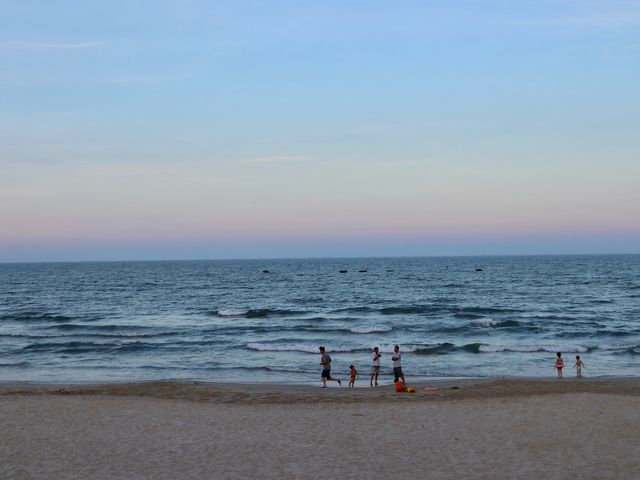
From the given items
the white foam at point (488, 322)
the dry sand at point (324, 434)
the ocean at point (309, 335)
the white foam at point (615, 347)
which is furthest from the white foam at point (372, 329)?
the dry sand at point (324, 434)

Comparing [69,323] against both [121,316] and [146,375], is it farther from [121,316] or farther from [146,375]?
[146,375]

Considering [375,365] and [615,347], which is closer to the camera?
[375,365]

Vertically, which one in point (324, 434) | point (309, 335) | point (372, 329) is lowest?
point (309, 335)

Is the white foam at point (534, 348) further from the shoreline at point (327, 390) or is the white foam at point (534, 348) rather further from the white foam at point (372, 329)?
the white foam at point (372, 329)

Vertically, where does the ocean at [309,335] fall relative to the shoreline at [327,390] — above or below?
below

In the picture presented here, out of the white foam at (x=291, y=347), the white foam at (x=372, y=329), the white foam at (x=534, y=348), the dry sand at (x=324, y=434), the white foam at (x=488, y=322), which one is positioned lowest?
the white foam at (x=291, y=347)

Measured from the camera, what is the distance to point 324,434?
13.9 metres

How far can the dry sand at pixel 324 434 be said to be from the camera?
11273 mm

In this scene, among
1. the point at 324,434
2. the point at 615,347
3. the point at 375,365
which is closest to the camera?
the point at 324,434

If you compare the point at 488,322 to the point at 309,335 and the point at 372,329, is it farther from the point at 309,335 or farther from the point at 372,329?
the point at 309,335

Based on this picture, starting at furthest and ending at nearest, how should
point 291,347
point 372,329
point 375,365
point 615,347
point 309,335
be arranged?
point 372,329 < point 309,335 < point 291,347 < point 615,347 < point 375,365

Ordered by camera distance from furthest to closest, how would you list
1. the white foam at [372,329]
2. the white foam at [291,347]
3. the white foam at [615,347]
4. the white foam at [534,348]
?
1. the white foam at [372,329]
2. the white foam at [291,347]
3. the white foam at [615,347]
4. the white foam at [534,348]

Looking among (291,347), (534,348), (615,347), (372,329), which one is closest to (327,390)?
(291,347)

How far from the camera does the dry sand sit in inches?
444
